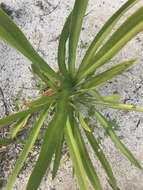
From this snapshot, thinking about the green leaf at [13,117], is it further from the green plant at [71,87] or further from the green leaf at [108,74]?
the green leaf at [108,74]

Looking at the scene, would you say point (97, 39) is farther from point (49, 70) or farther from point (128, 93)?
point (128, 93)

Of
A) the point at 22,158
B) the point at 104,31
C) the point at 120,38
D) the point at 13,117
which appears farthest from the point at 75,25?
the point at 22,158

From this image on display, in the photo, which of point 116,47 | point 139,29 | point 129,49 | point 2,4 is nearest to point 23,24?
point 2,4

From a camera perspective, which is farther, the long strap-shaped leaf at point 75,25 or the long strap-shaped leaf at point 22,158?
the long strap-shaped leaf at point 22,158

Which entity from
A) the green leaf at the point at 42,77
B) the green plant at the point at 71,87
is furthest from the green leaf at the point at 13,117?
the green leaf at the point at 42,77

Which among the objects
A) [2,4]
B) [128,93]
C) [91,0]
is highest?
[2,4]

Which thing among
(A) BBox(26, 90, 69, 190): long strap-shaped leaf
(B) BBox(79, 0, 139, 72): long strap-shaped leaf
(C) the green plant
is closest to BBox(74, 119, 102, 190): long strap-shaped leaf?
(C) the green plant
